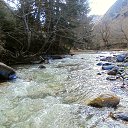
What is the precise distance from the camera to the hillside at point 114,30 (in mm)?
52844

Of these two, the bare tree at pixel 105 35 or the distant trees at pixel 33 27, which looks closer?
the distant trees at pixel 33 27

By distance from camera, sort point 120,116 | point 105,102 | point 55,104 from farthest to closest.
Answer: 1. point 55,104
2. point 105,102
3. point 120,116

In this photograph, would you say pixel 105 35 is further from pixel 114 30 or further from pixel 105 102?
pixel 105 102

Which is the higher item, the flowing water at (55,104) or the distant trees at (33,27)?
the distant trees at (33,27)

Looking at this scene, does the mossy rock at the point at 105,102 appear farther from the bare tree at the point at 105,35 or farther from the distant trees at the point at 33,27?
the bare tree at the point at 105,35

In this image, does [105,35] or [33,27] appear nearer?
[33,27]

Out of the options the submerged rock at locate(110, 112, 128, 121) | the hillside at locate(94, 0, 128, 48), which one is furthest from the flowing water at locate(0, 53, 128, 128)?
the hillside at locate(94, 0, 128, 48)

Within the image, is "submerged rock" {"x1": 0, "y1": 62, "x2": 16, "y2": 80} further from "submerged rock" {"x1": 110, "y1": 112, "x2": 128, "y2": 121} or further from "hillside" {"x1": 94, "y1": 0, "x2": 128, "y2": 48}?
"hillside" {"x1": 94, "y1": 0, "x2": 128, "y2": 48}

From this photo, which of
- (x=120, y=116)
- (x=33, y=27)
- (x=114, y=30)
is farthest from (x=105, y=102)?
(x=114, y=30)

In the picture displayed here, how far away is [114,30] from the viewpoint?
62.8 meters

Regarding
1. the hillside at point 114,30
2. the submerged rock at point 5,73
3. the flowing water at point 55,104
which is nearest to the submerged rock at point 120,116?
the flowing water at point 55,104

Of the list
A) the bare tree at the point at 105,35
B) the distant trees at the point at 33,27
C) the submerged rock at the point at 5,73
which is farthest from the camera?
the bare tree at the point at 105,35

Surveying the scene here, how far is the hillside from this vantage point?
52.8 metres

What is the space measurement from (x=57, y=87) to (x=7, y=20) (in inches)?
356
